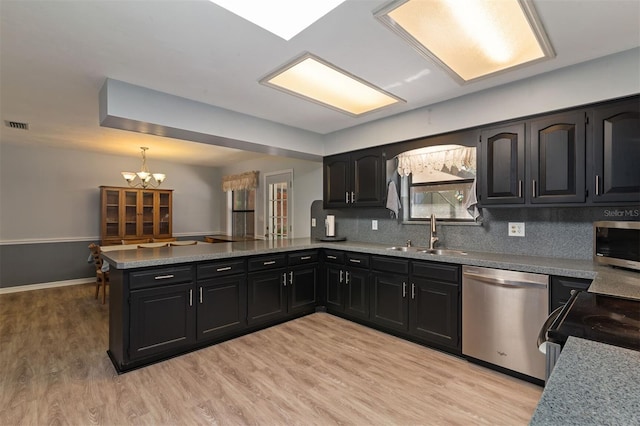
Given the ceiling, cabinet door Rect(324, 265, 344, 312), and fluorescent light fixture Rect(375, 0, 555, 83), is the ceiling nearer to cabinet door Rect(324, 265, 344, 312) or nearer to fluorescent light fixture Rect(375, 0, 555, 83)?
fluorescent light fixture Rect(375, 0, 555, 83)

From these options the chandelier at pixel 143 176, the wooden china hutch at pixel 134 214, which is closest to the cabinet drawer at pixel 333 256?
the chandelier at pixel 143 176

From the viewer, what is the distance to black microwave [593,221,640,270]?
1970 millimetres

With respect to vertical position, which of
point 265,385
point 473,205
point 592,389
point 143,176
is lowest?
point 265,385

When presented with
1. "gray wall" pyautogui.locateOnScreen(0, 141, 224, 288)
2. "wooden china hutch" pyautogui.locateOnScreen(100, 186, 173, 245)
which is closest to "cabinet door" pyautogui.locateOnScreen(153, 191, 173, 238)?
"wooden china hutch" pyautogui.locateOnScreen(100, 186, 173, 245)

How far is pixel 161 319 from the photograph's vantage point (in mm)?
2652

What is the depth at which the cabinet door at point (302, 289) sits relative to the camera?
364cm

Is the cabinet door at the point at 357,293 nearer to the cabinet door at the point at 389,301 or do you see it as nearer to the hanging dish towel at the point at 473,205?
the cabinet door at the point at 389,301

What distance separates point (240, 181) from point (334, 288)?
3658 millimetres

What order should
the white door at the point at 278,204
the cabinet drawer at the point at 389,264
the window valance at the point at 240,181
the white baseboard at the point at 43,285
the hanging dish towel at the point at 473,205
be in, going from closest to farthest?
the hanging dish towel at the point at 473,205 < the cabinet drawer at the point at 389,264 < the white baseboard at the point at 43,285 < the white door at the point at 278,204 < the window valance at the point at 240,181

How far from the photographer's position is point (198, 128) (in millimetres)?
3066

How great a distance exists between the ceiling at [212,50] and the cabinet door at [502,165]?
45 centimetres

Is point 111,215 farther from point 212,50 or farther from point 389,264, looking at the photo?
point 389,264

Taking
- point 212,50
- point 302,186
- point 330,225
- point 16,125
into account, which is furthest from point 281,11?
point 16,125

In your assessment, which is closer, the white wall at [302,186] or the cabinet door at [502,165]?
the cabinet door at [502,165]
